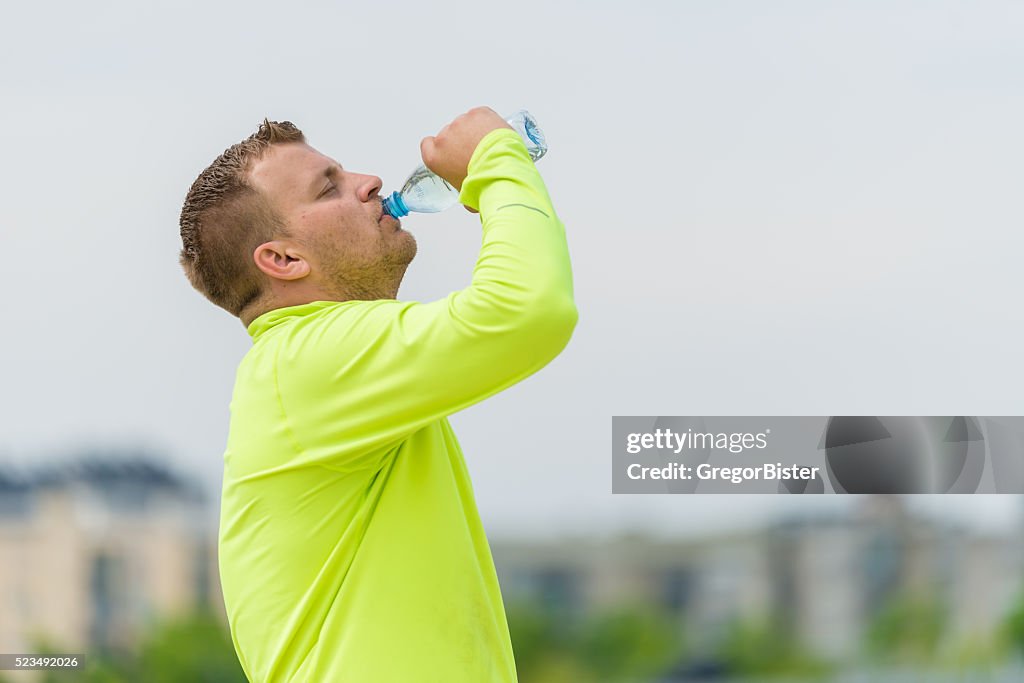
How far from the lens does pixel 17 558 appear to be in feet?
37.9

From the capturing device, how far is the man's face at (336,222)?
1271 mm

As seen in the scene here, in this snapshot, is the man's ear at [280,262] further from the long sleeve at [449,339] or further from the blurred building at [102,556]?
the blurred building at [102,556]

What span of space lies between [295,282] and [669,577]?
16.0m

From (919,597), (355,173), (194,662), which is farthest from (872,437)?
(919,597)

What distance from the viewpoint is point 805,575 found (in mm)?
16703

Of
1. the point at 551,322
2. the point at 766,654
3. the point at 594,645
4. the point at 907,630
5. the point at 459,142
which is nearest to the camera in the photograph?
the point at 551,322

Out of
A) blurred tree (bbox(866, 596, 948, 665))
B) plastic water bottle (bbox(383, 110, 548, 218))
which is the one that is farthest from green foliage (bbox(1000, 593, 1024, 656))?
plastic water bottle (bbox(383, 110, 548, 218))

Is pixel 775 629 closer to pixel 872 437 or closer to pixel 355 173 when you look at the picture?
pixel 872 437

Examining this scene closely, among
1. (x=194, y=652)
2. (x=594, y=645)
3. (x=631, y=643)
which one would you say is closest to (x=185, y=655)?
(x=194, y=652)

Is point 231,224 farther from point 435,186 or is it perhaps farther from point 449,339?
point 435,186

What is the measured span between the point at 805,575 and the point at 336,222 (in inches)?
638

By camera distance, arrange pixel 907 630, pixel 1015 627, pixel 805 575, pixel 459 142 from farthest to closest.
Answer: pixel 805 575 < pixel 907 630 < pixel 1015 627 < pixel 459 142

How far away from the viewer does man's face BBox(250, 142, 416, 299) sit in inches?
50.1

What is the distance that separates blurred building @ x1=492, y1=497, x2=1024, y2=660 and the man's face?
13.6 m
